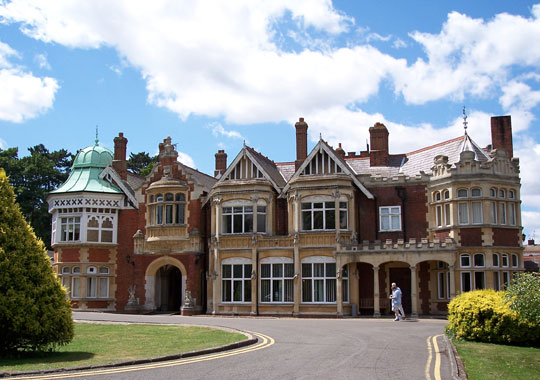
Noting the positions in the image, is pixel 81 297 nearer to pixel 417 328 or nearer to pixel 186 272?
pixel 186 272

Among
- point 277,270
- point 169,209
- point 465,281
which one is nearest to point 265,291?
point 277,270

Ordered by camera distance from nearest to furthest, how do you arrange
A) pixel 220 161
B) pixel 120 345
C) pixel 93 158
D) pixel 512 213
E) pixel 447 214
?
pixel 120 345
pixel 512 213
pixel 447 214
pixel 93 158
pixel 220 161

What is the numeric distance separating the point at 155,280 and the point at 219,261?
16.7ft

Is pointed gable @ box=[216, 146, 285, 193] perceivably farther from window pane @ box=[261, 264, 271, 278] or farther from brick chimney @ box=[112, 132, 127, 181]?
brick chimney @ box=[112, 132, 127, 181]

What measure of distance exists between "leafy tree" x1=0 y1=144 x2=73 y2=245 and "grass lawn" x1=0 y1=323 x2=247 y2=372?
36.9 metres

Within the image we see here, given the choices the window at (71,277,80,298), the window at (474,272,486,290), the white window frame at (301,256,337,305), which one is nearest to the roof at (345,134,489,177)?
the window at (474,272,486,290)

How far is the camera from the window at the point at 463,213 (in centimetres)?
3275

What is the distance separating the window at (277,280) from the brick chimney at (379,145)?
29.4ft

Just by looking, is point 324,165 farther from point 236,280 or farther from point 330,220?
point 236,280

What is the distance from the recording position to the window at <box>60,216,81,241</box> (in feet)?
129

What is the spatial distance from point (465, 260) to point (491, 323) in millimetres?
13754

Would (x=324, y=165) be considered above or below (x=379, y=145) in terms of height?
below

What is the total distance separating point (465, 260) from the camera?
32500mm

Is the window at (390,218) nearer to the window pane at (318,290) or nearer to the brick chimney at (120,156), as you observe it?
the window pane at (318,290)
